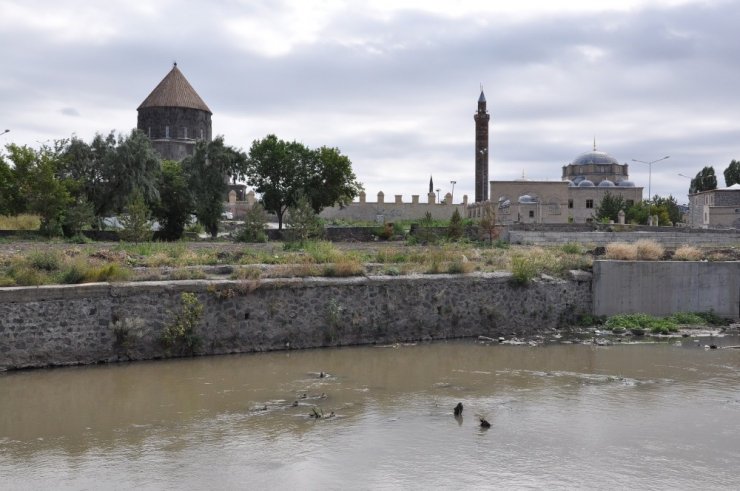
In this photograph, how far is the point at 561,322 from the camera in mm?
19516

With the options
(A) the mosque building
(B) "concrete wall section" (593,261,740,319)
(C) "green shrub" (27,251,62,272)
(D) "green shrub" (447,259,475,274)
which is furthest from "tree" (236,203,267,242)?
(A) the mosque building

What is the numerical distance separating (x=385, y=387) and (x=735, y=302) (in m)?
12.4

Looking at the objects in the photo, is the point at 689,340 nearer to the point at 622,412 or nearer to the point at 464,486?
the point at 622,412

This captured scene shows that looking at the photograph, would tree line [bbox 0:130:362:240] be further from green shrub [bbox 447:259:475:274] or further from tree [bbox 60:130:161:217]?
green shrub [bbox 447:259:475:274]

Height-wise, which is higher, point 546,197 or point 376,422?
point 546,197

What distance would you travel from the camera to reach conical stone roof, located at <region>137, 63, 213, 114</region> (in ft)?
206

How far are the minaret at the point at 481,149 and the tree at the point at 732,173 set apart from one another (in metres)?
29.7

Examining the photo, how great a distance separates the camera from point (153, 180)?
38.7 meters

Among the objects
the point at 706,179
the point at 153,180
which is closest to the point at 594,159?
the point at 706,179

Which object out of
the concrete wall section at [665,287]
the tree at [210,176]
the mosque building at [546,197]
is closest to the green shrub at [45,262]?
the concrete wall section at [665,287]

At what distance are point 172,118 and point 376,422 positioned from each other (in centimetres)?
5582

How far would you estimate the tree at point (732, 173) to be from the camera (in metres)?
88.0

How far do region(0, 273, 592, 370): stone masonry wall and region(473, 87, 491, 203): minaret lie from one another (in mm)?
62926

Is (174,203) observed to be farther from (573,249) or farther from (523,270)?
(523,270)
